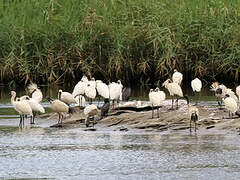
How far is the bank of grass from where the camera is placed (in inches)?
992

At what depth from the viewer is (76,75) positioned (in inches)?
1027

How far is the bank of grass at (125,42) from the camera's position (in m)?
25.2

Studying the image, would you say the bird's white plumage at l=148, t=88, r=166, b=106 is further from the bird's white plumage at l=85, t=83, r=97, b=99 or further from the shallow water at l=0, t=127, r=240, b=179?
the bird's white plumage at l=85, t=83, r=97, b=99

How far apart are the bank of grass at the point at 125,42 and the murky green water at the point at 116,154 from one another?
28.9 feet

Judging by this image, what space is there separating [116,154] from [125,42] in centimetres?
1279

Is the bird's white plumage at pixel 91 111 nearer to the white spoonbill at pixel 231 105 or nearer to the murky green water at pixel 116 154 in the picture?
the murky green water at pixel 116 154

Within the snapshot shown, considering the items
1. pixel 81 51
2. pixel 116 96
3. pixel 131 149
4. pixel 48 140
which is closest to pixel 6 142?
pixel 48 140

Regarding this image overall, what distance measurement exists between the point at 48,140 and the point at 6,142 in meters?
0.75

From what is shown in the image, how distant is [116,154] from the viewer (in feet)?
43.9

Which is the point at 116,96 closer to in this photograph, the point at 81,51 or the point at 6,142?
the point at 6,142

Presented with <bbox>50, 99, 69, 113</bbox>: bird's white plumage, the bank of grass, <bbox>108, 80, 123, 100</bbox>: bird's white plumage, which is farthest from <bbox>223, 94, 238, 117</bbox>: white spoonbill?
the bank of grass

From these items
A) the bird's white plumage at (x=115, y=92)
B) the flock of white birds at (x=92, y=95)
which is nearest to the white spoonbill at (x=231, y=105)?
the flock of white birds at (x=92, y=95)

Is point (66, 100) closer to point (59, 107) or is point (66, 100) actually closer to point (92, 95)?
point (92, 95)

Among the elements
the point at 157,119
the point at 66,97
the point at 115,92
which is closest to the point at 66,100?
the point at 66,97
